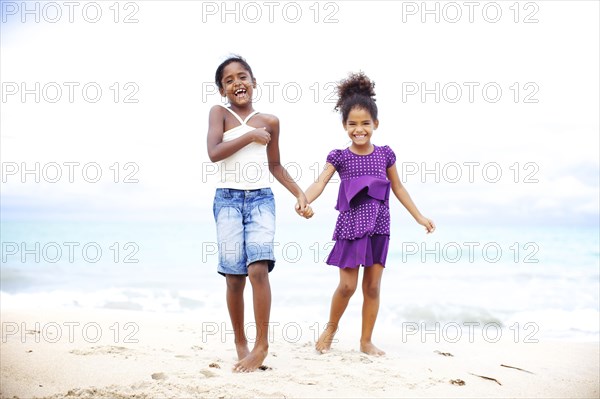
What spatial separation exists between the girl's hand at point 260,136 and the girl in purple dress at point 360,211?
26.0 inches

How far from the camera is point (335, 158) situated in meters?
4.43

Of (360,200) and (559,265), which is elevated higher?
(360,200)

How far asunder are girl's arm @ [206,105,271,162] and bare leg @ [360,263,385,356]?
126 cm

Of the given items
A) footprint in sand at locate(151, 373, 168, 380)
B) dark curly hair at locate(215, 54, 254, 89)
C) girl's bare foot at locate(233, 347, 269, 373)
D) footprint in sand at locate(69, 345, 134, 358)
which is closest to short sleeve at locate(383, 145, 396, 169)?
dark curly hair at locate(215, 54, 254, 89)

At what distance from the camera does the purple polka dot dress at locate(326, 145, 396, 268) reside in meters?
4.23

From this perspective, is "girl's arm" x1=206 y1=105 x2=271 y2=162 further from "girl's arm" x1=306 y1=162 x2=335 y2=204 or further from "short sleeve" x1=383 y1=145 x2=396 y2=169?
"short sleeve" x1=383 y1=145 x2=396 y2=169

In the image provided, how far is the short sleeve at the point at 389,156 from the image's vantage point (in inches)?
176

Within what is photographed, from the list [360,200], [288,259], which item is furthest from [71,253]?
[360,200]

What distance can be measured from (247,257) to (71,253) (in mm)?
12936

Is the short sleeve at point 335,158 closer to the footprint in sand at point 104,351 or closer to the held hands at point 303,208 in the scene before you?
the held hands at point 303,208

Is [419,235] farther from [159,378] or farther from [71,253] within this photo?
[159,378]

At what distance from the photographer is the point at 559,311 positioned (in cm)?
901

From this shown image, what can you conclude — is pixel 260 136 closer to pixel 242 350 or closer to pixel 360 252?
pixel 360 252

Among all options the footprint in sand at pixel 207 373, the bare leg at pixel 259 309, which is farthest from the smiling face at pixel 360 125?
the footprint in sand at pixel 207 373
